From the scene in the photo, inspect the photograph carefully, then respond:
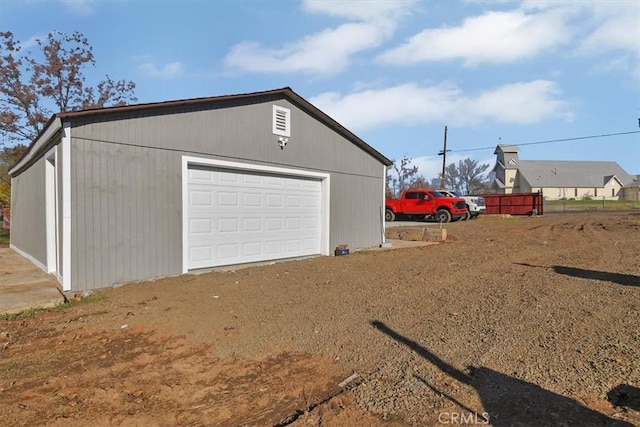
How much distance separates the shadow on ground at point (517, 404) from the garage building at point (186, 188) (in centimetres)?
628

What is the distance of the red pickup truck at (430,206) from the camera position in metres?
24.6

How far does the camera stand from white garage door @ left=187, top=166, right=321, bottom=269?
905 cm

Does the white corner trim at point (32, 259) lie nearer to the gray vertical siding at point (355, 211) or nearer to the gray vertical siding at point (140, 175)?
the gray vertical siding at point (140, 175)

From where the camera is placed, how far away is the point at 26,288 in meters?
7.39

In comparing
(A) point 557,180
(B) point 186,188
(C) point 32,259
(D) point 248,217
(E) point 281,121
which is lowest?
(C) point 32,259

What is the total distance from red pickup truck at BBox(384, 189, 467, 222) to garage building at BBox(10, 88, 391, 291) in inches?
496

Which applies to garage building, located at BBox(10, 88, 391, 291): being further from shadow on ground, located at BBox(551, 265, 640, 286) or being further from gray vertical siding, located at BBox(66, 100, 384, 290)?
shadow on ground, located at BBox(551, 265, 640, 286)

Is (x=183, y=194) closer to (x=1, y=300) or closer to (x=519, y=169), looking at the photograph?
(x=1, y=300)

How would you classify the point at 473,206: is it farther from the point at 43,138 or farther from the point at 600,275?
the point at 43,138

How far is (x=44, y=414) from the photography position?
10.5ft

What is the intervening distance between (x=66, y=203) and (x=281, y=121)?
5.47m

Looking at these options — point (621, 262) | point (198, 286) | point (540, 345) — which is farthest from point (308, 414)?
point (621, 262)

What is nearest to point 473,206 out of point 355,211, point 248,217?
point 355,211

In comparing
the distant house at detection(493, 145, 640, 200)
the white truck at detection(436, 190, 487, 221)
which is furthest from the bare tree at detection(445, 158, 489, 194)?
the white truck at detection(436, 190, 487, 221)
